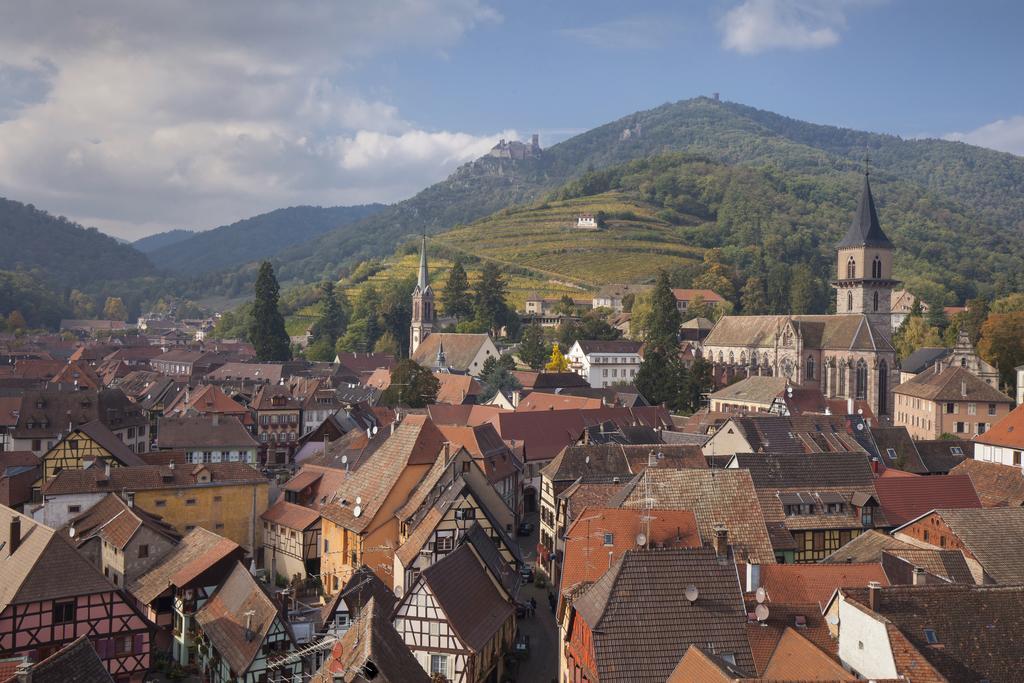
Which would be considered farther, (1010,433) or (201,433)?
(201,433)

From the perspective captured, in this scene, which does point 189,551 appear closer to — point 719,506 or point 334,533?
point 334,533

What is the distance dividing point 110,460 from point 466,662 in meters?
29.6

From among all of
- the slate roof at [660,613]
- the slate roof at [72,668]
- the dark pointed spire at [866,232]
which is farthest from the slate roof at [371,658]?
the dark pointed spire at [866,232]

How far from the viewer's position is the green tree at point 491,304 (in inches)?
4934

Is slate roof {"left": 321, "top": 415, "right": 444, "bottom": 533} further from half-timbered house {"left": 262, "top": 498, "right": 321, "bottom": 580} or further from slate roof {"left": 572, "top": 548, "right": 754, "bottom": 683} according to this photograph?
slate roof {"left": 572, "top": 548, "right": 754, "bottom": 683}

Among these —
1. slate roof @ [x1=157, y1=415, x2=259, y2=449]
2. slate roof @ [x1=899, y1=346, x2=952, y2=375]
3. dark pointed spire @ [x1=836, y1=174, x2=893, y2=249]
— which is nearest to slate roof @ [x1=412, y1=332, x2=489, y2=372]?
dark pointed spire @ [x1=836, y1=174, x2=893, y2=249]

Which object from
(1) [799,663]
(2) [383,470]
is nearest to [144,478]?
(2) [383,470]

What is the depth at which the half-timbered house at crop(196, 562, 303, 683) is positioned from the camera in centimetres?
2888

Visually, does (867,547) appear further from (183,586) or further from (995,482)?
(183,586)

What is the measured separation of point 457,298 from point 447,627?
102796 mm

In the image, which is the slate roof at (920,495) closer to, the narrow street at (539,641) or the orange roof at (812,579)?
the orange roof at (812,579)

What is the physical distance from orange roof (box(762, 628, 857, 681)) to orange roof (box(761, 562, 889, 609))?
285 centimetres

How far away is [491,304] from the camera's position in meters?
126

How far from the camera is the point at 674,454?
46781 mm
